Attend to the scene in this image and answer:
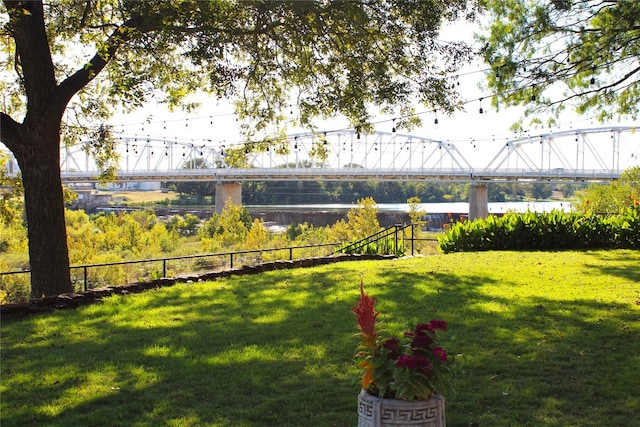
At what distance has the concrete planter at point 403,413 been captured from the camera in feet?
10.1

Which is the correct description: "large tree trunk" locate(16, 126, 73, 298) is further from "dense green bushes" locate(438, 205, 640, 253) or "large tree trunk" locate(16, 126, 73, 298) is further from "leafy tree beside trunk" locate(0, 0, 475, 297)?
"dense green bushes" locate(438, 205, 640, 253)

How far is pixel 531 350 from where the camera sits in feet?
18.9

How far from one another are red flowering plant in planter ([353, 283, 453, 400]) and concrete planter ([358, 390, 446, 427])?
0.04 meters

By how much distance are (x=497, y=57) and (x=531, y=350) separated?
814 centimetres

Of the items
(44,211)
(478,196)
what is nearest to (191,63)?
(44,211)

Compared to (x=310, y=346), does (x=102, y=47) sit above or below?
above

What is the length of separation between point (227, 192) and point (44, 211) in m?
50.5

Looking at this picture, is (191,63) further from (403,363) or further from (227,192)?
(227,192)

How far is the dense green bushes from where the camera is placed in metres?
15.2

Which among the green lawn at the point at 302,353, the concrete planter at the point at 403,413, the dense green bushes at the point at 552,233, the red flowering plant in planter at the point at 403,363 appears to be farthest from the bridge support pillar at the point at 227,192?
the concrete planter at the point at 403,413

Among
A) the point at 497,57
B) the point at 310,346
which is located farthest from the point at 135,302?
the point at 497,57

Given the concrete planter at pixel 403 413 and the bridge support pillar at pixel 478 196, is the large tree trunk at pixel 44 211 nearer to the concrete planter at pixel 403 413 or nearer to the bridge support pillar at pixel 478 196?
the concrete planter at pixel 403 413

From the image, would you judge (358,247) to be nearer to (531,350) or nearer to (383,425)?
(531,350)

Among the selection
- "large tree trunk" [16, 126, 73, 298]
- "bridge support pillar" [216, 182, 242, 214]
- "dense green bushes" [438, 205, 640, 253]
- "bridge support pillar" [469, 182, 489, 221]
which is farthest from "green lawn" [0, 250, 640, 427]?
"bridge support pillar" [216, 182, 242, 214]
